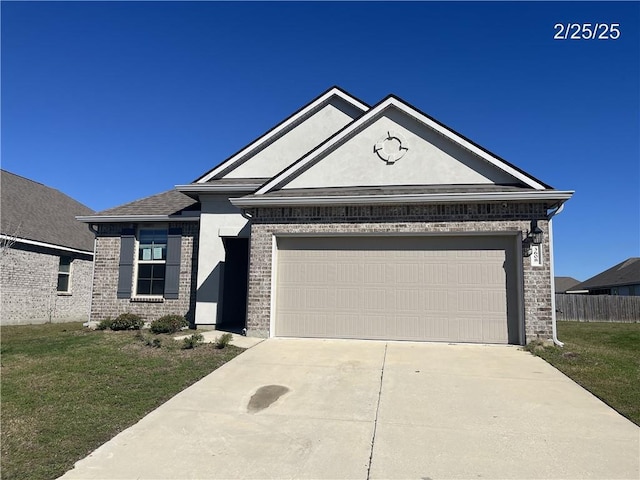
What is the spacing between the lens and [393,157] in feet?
35.8

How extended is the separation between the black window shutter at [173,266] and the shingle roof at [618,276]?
31002 millimetres

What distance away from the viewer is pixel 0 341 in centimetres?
1098

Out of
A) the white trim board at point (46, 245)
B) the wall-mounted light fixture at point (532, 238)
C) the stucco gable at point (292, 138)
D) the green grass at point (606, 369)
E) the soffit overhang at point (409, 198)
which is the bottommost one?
the green grass at point (606, 369)

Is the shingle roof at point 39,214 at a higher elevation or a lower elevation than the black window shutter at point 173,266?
higher

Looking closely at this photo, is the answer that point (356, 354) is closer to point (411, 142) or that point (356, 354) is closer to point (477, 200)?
point (477, 200)

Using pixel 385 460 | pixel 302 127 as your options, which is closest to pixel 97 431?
pixel 385 460

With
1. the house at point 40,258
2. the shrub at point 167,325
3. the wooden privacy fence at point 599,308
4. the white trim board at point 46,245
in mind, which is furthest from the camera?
the wooden privacy fence at point 599,308

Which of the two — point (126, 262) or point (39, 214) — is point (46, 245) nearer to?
point (39, 214)

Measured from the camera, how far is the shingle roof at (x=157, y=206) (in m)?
13.6

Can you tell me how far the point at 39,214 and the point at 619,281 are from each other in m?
37.4

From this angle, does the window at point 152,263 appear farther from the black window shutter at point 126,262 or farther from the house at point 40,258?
the house at point 40,258

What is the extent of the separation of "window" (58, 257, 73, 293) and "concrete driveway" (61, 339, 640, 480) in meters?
13.3

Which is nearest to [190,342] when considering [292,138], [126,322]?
[126,322]

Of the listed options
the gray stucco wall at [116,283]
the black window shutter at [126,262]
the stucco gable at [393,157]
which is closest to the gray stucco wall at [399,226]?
the stucco gable at [393,157]
